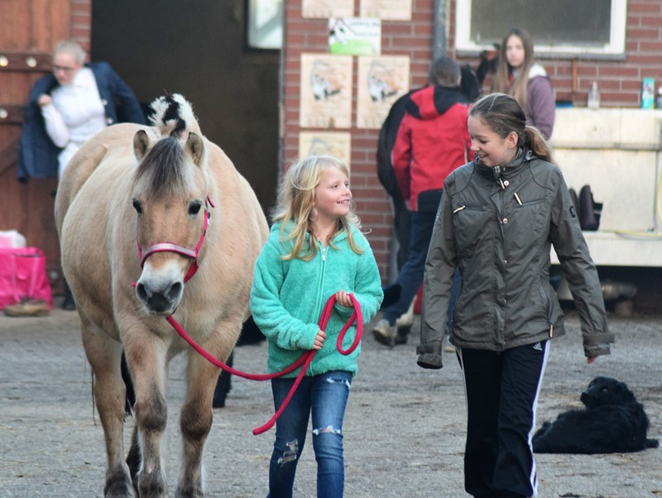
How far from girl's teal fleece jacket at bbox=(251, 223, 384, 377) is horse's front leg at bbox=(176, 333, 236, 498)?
87 cm

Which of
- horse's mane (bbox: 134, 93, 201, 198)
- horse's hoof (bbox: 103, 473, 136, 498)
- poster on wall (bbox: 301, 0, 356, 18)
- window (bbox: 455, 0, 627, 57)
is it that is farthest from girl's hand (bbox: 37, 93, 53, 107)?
horse's hoof (bbox: 103, 473, 136, 498)

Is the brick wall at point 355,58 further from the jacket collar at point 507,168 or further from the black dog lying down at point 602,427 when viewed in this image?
the jacket collar at point 507,168

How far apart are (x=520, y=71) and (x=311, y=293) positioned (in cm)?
600

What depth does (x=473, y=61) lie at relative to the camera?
1135 centimetres

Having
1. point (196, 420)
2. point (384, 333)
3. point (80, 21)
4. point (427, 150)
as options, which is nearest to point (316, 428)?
point (196, 420)

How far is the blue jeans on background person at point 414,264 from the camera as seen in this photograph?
9617mm

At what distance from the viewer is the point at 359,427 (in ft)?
22.9

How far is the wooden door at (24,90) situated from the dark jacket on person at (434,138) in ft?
11.8

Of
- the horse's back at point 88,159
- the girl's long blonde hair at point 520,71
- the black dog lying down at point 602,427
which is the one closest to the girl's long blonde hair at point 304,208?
the black dog lying down at point 602,427

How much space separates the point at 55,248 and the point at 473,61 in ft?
13.7

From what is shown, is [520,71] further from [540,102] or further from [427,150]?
[427,150]

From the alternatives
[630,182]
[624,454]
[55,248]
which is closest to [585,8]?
[630,182]

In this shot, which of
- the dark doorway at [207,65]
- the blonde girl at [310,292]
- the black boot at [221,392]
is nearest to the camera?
the blonde girl at [310,292]

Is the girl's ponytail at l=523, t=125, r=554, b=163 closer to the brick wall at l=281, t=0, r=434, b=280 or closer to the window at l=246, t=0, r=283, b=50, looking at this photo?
the brick wall at l=281, t=0, r=434, b=280
